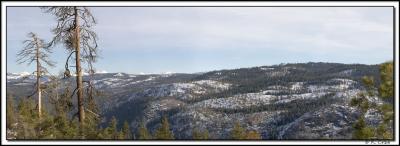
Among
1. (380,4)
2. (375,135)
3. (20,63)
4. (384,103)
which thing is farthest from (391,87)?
(20,63)

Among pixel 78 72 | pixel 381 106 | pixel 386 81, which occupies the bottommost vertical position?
pixel 381 106

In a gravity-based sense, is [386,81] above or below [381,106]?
above

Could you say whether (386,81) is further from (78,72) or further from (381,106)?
(78,72)

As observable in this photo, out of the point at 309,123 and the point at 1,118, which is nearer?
the point at 1,118

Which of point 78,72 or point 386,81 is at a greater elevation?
point 78,72

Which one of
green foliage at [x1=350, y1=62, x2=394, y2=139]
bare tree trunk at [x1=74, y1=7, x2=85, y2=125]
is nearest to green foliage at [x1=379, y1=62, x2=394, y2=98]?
green foliage at [x1=350, y1=62, x2=394, y2=139]

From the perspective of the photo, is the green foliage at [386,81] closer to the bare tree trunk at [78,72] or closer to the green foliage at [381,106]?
the green foliage at [381,106]

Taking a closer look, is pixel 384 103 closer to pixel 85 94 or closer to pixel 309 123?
pixel 85 94

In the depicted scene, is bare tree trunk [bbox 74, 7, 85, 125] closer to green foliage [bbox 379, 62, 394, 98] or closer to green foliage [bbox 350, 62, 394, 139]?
green foliage [bbox 350, 62, 394, 139]

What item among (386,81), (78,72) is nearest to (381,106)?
(386,81)

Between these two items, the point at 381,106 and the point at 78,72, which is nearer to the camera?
the point at 78,72

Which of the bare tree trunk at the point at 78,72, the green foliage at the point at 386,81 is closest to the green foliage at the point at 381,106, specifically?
the green foliage at the point at 386,81
